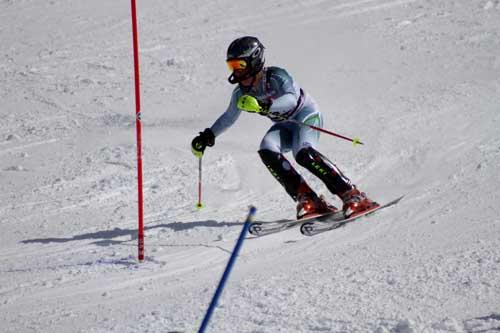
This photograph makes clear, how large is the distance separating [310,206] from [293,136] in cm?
79

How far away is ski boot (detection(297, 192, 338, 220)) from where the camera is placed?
22.5 ft

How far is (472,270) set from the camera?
5.41m

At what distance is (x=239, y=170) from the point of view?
9156 millimetres

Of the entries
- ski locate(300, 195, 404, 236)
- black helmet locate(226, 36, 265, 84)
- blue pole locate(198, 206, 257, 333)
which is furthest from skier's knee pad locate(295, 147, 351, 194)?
blue pole locate(198, 206, 257, 333)

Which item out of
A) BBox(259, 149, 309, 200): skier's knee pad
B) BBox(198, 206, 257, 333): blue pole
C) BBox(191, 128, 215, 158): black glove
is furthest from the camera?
BBox(191, 128, 215, 158): black glove

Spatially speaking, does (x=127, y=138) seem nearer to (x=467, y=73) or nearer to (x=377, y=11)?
(x=467, y=73)

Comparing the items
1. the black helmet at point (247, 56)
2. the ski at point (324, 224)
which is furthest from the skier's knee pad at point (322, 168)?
the black helmet at point (247, 56)

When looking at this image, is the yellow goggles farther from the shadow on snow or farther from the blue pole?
the blue pole

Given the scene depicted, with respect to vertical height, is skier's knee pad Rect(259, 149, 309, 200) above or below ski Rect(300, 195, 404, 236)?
above

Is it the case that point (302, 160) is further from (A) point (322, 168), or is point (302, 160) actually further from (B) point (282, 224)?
(B) point (282, 224)

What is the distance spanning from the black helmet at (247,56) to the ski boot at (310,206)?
51.9 inches

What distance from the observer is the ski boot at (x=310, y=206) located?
685 centimetres

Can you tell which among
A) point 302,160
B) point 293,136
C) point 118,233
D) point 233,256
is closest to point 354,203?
point 302,160

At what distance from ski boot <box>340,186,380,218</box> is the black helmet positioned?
1509 millimetres
